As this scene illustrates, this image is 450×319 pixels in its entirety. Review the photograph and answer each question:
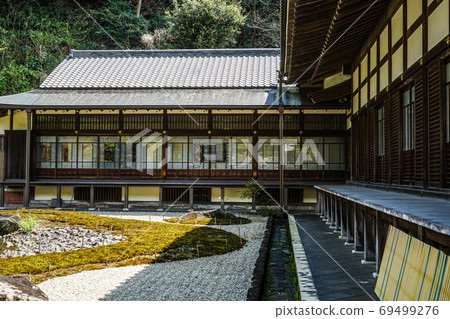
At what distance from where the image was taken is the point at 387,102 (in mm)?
10125

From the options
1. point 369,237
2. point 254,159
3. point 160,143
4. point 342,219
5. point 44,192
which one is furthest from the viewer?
point 44,192

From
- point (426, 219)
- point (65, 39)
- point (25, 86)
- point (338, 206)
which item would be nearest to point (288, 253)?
point (338, 206)

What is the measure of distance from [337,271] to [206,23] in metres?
28.0

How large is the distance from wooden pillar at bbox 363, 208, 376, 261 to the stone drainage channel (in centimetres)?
123

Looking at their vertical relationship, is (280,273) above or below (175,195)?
below

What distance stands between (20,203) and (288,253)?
574 inches

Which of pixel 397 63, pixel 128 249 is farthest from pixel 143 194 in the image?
pixel 397 63

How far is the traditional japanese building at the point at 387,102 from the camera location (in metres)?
6.42

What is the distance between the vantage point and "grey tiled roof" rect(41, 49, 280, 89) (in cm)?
2142

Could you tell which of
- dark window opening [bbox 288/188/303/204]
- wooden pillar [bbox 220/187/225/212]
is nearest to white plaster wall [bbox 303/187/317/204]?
dark window opening [bbox 288/188/303/204]

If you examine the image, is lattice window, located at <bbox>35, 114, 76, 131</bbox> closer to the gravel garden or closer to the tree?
the gravel garden

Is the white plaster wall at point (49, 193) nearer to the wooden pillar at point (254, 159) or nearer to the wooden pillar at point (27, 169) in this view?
the wooden pillar at point (27, 169)

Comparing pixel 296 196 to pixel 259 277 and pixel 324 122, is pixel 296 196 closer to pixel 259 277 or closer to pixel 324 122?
pixel 324 122

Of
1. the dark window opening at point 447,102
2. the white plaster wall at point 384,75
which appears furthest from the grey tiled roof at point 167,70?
the dark window opening at point 447,102
